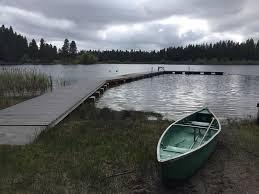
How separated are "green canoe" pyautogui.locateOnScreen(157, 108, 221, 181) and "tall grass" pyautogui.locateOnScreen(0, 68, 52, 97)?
44.9 feet

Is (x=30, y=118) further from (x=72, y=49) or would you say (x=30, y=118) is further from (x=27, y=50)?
(x=72, y=49)

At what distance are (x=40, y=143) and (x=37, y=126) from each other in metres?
1.85

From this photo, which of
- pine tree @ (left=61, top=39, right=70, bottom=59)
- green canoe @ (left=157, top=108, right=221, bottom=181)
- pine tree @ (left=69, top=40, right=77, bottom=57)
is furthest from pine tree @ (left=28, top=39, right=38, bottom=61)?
green canoe @ (left=157, top=108, right=221, bottom=181)

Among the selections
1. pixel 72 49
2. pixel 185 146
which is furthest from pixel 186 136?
pixel 72 49

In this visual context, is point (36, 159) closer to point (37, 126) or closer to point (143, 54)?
point (37, 126)

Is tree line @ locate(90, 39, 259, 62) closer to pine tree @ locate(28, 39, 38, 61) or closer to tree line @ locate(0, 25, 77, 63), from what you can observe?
tree line @ locate(0, 25, 77, 63)

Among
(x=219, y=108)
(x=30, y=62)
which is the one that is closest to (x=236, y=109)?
(x=219, y=108)

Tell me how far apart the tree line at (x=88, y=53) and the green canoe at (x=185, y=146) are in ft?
369

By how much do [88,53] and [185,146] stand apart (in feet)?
454

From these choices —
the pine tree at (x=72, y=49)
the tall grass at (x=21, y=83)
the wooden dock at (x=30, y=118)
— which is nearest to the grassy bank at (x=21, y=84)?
the tall grass at (x=21, y=83)

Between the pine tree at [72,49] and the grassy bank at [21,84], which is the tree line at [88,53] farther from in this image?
the grassy bank at [21,84]

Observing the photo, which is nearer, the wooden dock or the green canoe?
the green canoe

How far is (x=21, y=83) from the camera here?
21625mm

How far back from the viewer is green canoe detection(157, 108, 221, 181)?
19.6ft
